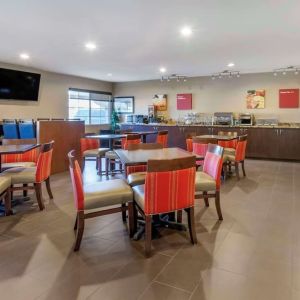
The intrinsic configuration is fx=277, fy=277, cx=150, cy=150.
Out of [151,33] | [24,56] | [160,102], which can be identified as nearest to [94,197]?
[151,33]

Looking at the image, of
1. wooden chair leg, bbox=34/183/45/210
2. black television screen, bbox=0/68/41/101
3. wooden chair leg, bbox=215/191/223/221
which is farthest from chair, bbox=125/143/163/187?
black television screen, bbox=0/68/41/101

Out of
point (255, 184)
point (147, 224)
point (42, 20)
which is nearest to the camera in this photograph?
point (147, 224)

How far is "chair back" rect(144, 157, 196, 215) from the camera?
7.51 feet

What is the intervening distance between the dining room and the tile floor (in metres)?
0.01

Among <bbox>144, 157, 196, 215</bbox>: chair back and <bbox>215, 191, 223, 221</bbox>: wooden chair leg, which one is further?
<bbox>215, 191, 223, 221</bbox>: wooden chair leg

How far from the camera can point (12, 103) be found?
7543 millimetres

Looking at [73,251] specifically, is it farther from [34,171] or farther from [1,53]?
[1,53]

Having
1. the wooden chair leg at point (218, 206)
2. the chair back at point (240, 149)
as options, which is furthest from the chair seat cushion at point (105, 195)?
the chair back at point (240, 149)

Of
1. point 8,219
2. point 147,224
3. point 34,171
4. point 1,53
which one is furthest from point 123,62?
point 147,224

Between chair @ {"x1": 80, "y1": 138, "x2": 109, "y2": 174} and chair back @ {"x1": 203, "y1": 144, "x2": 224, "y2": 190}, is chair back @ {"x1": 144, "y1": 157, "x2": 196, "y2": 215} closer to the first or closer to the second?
chair back @ {"x1": 203, "y1": 144, "x2": 224, "y2": 190}

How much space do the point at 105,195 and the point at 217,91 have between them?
7446mm

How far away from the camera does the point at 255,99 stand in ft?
28.0

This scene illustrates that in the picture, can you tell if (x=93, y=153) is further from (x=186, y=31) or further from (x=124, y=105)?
(x=124, y=105)

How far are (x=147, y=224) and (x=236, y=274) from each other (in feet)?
2.61
